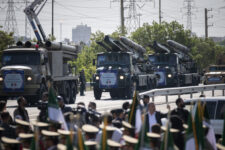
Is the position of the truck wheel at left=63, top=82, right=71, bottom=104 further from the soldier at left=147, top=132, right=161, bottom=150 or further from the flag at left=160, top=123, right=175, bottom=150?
the flag at left=160, top=123, right=175, bottom=150

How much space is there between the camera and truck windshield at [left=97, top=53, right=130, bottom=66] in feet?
115

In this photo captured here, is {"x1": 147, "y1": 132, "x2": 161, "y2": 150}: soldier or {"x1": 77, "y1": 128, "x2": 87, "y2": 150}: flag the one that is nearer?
{"x1": 77, "y1": 128, "x2": 87, "y2": 150}: flag

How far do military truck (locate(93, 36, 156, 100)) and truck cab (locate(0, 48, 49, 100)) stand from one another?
22.5 ft

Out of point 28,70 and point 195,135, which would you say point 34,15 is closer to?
point 28,70

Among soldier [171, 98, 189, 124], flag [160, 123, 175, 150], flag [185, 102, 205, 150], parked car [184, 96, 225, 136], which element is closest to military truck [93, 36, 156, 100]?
parked car [184, 96, 225, 136]

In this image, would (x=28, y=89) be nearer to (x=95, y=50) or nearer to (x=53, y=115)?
(x=53, y=115)

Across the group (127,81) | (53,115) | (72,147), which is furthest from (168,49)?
(72,147)

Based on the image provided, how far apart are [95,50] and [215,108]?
64.6m

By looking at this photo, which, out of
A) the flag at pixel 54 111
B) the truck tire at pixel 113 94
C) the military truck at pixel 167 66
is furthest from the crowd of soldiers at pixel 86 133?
the military truck at pixel 167 66

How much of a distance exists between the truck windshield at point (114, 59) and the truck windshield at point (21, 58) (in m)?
7.86

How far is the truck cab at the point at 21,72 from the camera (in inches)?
1086

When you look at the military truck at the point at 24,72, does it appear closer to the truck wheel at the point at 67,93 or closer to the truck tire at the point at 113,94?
the truck wheel at the point at 67,93

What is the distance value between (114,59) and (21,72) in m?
8.83

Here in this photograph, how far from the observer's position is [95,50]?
78.8 m
